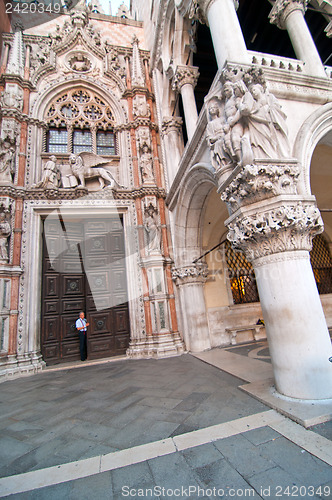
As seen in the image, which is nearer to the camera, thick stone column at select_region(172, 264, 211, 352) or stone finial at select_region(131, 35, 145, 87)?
thick stone column at select_region(172, 264, 211, 352)

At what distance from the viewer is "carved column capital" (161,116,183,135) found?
775 cm

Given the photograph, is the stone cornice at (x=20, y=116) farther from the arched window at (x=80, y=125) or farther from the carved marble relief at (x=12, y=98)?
the arched window at (x=80, y=125)

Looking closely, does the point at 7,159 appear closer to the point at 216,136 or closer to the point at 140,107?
the point at 140,107

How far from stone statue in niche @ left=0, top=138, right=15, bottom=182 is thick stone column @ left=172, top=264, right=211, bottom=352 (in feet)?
17.5

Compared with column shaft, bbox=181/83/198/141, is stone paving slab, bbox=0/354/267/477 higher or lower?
lower

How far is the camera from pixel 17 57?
768 cm

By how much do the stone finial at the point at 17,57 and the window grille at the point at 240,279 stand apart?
8.69 meters

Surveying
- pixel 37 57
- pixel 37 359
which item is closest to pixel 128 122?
pixel 37 57

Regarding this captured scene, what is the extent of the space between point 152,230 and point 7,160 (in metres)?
4.44

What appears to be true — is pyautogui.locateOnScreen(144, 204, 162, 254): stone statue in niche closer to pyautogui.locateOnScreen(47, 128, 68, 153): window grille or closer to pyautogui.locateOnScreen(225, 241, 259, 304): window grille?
pyautogui.locateOnScreen(225, 241, 259, 304): window grille

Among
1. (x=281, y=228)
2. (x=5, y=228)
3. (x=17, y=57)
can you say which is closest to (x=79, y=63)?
(x=17, y=57)

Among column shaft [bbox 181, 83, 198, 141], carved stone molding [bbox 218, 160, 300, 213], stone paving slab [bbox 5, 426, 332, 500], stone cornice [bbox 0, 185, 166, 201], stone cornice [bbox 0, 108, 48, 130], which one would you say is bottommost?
stone paving slab [bbox 5, 426, 332, 500]

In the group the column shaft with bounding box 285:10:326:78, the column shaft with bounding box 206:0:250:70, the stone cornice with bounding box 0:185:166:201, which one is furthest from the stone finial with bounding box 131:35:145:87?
the column shaft with bounding box 285:10:326:78

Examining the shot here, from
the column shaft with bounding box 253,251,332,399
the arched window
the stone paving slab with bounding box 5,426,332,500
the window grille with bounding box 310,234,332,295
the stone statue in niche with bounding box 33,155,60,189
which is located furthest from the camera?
the window grille with bounding box 310,234,332,295
